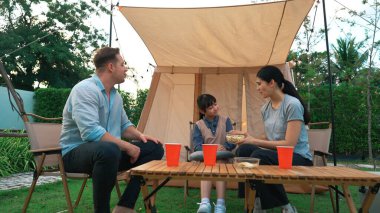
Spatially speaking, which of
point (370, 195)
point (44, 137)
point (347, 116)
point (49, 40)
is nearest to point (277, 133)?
point (370, 195)

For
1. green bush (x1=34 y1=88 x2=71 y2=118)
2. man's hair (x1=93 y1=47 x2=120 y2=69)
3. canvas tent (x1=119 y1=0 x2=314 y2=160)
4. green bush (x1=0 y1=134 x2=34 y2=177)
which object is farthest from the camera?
green bush (x1=34 y1=88 x2=71 y2=118)

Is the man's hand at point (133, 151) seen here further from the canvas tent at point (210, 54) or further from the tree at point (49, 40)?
the tree at point (49, 40)

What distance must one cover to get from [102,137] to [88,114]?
6.2 inches

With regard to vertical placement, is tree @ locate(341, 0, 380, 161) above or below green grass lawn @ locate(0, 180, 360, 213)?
above

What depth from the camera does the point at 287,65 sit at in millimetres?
4926

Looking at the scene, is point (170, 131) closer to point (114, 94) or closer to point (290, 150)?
point (114, 94)

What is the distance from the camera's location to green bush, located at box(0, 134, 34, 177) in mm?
6043

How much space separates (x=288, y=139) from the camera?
7.97 feet

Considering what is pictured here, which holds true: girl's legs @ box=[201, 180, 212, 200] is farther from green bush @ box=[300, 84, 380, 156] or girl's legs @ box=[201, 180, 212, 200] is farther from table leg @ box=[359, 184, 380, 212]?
green bush @ box=[300, 84, 380, 156]

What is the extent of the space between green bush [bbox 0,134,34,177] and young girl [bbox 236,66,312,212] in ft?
14.7

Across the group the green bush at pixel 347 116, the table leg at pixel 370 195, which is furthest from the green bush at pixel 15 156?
the green bush at pixel 347 116

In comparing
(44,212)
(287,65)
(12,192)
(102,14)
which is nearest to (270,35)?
(287,65)

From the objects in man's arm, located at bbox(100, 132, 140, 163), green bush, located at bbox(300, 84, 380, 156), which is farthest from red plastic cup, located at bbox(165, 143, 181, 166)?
green bush, located at bbox(300, 84, 380, 156)

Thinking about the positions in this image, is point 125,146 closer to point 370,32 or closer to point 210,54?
point 210,54
